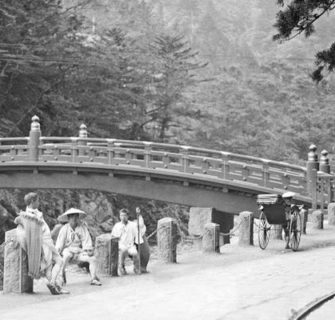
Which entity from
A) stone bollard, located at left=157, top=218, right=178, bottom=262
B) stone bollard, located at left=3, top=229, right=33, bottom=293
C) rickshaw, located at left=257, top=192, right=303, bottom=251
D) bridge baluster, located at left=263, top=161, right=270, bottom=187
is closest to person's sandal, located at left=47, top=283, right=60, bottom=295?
stone bollard, located at left=3, top=229, right=33, bottom=293

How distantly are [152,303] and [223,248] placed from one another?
23.1 feet

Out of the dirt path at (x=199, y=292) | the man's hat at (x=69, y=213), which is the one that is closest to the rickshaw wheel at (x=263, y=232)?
the dirt path at (x=199, y=292)

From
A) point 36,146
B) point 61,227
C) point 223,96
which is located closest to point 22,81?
point 36,146

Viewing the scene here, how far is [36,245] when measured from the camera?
12.1m

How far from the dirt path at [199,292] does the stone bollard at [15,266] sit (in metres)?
0.24

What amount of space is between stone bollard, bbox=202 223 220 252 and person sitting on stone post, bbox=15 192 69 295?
5.16 metres

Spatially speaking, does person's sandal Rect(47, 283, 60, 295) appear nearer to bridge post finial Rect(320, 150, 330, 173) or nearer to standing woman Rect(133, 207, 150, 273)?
standing woman Rect(133, 207, 150, 273)

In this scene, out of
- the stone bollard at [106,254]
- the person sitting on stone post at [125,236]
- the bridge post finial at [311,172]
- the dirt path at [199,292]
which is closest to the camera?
the dirt path at [199,292]

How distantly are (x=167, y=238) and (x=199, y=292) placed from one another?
332 centimetres

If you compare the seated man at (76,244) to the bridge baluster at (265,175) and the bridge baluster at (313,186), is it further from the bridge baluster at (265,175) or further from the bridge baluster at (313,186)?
the bridge baluster at (265,175)

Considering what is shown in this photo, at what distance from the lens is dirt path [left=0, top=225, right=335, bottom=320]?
A: 34.5 ft

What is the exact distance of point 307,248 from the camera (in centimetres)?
1789

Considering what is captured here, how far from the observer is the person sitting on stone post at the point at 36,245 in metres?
12.0

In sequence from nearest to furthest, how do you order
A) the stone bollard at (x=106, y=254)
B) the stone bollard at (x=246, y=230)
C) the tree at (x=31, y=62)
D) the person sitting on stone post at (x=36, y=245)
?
1. the person sitting on stone post at (x=36, y=245)
2. the stone bollard at (x=106, y=254)
3. the stone bollard at (x=246, y=230)
4. the tree at (x=31, y=62)
